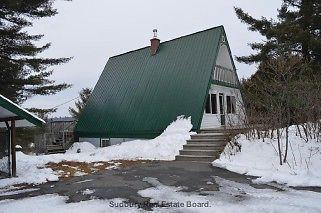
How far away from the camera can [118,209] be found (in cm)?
633

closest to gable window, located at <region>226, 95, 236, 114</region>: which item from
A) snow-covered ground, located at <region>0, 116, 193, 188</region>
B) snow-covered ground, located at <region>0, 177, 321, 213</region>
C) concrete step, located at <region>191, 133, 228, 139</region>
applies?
snow-covered ground, located at <region>0, 116, 193, 188</region>

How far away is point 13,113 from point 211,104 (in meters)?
12.1

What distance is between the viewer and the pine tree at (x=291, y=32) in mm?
18016

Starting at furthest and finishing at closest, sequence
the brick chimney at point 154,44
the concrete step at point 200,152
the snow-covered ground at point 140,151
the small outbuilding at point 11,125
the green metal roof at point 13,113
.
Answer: the brick chimney at point 154,44 < the snow-covered ground at point 140,151 < the concrete step at point 200,152 < the small outbuilding at point 11,125 < the green metal roof at point 13,113

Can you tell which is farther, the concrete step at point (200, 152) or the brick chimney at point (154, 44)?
the brick chimney at point (154, 44)

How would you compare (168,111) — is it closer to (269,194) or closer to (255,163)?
(255,163)

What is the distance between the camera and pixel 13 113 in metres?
10.2

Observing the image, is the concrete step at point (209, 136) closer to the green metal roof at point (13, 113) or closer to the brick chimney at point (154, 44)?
the green metal roof at point (13, 113)

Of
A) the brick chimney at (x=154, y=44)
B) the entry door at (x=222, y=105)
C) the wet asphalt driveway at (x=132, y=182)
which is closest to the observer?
the wet asphalt driveway at (x=132, y=182)

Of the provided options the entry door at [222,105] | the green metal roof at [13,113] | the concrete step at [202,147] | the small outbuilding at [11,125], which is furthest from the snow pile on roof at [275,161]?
the entry door at [222,105]

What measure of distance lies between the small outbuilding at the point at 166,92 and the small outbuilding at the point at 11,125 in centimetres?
801

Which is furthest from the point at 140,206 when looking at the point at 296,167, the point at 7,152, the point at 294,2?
the point at 294,2

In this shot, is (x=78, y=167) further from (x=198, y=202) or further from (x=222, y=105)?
(x=222, y=105)

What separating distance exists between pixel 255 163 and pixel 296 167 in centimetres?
150
